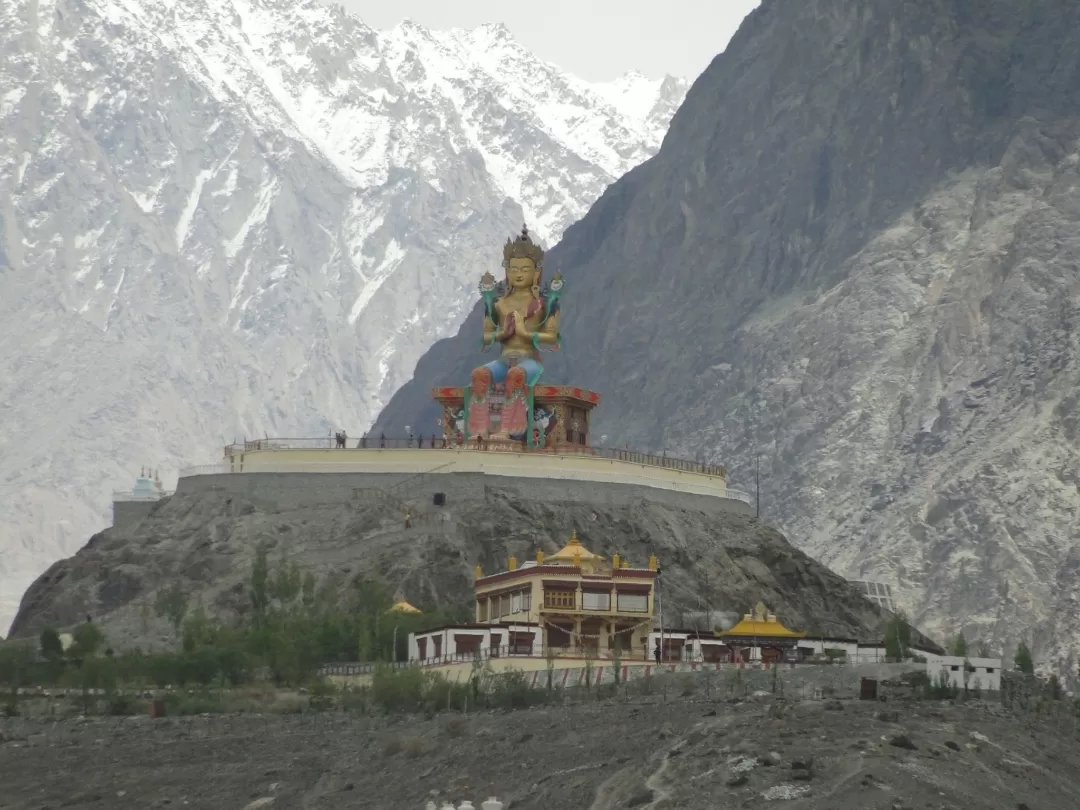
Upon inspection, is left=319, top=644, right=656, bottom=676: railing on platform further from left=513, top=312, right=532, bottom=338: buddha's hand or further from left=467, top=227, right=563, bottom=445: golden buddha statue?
left=513, top=312, right=532, bottom=338: buddha's hand

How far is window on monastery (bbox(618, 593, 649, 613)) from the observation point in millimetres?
127562

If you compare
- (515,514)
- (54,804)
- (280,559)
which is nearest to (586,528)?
(515,514)

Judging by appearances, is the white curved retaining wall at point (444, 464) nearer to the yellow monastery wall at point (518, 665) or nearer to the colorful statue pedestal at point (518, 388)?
the colorful statue pedestal at point (518, 388)

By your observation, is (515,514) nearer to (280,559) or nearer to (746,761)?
(280,559)

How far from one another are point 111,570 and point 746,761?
6038 centimetres

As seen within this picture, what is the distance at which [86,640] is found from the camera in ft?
436

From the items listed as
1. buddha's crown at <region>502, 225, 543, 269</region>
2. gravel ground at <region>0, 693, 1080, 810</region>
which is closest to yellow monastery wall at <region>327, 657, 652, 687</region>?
gravel ground at <region>0, 693, 1080, 810</region>

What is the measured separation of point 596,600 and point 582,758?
28.1m

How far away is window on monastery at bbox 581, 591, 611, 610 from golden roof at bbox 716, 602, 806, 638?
487 cm

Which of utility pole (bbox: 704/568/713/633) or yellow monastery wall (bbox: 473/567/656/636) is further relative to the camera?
utility pole (bbox: 704/568/713/633)

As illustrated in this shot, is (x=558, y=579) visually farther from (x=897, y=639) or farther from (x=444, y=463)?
(x=444, y=463)

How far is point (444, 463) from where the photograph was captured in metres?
152

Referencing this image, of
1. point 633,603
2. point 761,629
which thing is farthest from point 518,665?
point 761,629

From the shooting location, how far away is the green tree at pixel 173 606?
138 meters
